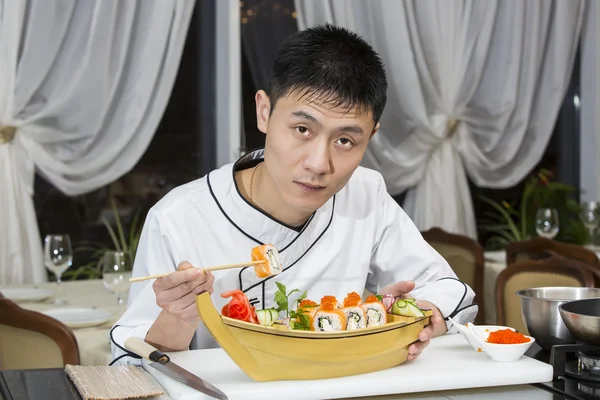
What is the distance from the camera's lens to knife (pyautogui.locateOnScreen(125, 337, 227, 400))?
1.20 meters

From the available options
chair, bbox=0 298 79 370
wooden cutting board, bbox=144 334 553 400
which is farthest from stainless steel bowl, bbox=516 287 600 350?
chair, bbox=0 298 79 370

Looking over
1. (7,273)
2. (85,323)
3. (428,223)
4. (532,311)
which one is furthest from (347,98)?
(428,223)

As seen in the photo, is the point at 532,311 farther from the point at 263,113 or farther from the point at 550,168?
the point at 550,168

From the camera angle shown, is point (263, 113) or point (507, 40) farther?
point (507, 40)

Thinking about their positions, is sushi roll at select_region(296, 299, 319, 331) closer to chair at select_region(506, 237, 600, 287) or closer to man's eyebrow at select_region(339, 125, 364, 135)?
man's eyebrow at select_region(339, 125, 364, 135)

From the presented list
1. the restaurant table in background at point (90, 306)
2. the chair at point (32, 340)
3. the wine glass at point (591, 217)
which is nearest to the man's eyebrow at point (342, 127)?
the chair at point (32, 340)

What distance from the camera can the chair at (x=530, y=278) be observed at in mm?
3035

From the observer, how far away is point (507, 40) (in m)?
5.08

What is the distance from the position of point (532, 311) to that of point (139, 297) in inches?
30.8

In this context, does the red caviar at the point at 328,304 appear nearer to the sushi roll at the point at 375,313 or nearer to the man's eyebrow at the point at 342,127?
the sushi roll at the point at 375,313

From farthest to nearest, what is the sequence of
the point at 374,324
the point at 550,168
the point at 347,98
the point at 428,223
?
the point at 550,168 → the point at 428,223 → the point at 347,98 → the point at 374,324

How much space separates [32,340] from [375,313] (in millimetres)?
1202

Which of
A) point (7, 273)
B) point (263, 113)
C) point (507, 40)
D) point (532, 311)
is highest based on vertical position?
point (507, 40)

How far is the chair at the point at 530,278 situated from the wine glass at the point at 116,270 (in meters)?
1.45
